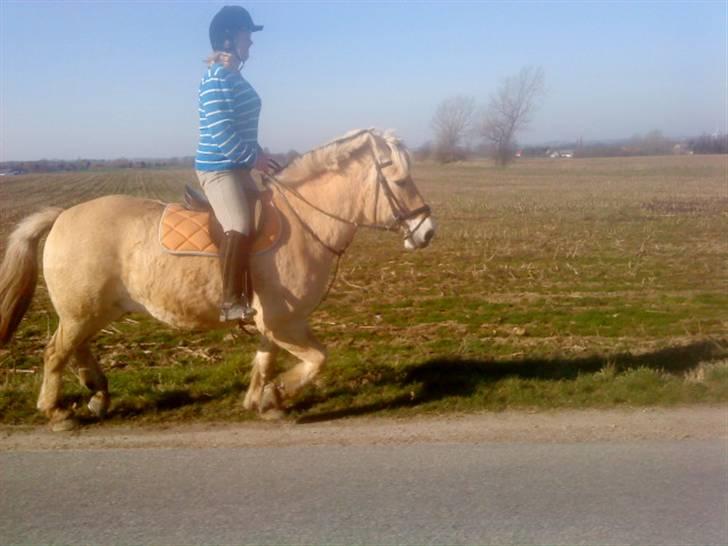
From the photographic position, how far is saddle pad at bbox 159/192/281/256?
6.09m

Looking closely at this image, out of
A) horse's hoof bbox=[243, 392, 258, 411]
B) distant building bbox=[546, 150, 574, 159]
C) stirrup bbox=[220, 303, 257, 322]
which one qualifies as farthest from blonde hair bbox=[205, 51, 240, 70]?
distant building bbox=[546, 150, 574, 159]

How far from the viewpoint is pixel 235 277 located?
5.95 meters

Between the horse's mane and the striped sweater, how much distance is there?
62 centimetres

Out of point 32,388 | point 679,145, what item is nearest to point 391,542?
point 32,388

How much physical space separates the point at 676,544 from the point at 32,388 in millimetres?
5477

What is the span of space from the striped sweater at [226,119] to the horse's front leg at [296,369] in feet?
4.61

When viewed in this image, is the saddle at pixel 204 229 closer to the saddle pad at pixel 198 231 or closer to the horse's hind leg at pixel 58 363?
the saddle pad at pixel 198 231

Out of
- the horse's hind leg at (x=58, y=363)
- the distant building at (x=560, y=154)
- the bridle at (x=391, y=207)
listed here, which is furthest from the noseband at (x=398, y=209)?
the distant building at (x=560, y=154)

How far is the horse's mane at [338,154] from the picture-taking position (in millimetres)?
6266

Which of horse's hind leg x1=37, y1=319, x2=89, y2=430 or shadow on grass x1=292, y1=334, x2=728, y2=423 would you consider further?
shadow on grass x1=292, y1=334, x2=728, y2=423

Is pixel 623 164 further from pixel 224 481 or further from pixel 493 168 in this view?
pixel 224 481

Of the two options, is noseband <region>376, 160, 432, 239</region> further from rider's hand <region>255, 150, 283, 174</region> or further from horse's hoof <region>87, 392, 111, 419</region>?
horse's hoof <region>87, 392, 111, 419</region>

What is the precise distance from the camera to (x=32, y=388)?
23.0 ft

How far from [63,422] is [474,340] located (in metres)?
4.67
